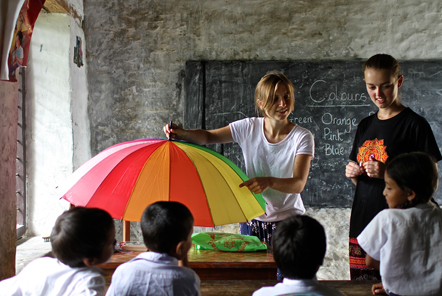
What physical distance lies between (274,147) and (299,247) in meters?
1.20

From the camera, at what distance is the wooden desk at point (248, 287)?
156cm

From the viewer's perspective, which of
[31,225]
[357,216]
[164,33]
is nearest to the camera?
[357,216]

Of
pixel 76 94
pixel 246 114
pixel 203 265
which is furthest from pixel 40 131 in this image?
pixel 203 265

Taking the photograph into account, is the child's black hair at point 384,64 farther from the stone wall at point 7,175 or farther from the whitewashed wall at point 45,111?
the whitewashed wall at point 45,111

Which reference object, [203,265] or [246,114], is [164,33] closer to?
[246,114]

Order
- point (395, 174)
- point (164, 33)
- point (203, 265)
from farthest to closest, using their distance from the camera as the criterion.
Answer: point (164, 33), point (203, 265), point (395, 174)

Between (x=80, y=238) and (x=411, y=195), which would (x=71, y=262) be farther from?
(x=411, y=195)

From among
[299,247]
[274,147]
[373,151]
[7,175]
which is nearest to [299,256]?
[299,247]

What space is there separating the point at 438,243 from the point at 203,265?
0.99 m

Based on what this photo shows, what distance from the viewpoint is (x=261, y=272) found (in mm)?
Result: 1991

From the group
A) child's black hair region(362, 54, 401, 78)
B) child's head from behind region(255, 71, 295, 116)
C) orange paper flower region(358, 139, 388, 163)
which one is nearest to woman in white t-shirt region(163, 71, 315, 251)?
child's head from behind region(255, 71, 295, 116)

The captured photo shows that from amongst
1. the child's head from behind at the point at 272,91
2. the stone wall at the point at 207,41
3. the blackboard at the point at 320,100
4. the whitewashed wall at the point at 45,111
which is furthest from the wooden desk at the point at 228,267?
the stone wall at the point at 207,41

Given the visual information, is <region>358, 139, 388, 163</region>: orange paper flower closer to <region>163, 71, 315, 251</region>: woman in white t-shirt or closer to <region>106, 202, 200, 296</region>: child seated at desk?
<region>163, 71, 315, 251</region>: woman in white t-shirt

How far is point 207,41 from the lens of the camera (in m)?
3.85
